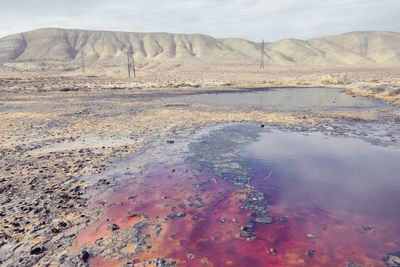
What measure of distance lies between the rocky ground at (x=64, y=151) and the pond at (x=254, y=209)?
63cm

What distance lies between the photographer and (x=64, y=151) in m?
12.9

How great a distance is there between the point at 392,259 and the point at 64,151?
1129 centimetres

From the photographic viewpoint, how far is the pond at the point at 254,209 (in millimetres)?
6145

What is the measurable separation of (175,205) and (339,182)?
489cm

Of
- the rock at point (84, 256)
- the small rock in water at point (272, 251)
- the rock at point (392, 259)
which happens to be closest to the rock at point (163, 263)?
the rock at point (84, 256)

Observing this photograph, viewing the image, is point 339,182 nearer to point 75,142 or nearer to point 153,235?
point 153,235

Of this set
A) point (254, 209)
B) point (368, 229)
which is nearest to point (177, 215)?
point (254, 209)

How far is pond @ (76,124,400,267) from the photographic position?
6145mm

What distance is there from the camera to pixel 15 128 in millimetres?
17609

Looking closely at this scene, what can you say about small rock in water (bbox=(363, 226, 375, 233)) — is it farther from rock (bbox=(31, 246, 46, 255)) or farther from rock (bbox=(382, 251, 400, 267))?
rock (bbox=(31, 246, 46, 255))

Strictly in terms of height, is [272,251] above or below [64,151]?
below

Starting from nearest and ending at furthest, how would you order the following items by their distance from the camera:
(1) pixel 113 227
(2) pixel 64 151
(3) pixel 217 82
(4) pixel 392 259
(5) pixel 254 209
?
(4) pixel 392 259
(1) pixel 113 227
(5) pixel 254 209
(2) pixel 64 151
(3) pixel 217 82

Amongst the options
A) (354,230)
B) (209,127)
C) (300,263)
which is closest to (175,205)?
(300,263)

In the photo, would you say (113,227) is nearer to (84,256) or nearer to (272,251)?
(84,256)
